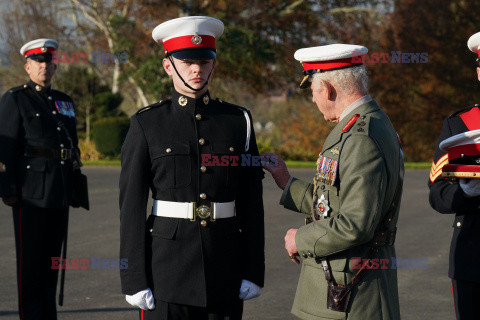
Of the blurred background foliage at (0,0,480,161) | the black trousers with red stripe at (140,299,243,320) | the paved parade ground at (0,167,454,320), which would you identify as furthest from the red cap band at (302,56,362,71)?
the blurred background foliage at (0,0,480,161)

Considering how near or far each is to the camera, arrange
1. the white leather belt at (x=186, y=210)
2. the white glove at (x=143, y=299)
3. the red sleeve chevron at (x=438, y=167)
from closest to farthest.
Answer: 1. the white glove at (x=143, y=299)
2. the white leather belt at (x=186, y=210)
3. the red sleeve chevron at (x=438, y=167)

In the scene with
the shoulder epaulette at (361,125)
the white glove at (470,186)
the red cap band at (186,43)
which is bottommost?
the white glove at (470,186)

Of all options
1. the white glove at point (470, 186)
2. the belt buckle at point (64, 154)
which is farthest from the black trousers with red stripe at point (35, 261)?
the white glove at point (470, 186)

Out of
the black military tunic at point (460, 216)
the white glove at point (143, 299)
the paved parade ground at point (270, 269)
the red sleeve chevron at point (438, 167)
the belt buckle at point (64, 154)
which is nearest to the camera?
the white glove at point (143, 299)

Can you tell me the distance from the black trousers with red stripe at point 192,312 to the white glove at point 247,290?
0.04 metres

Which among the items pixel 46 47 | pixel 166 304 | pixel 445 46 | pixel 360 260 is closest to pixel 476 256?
pixel 360 260

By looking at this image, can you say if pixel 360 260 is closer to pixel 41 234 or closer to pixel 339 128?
pixel 339 128

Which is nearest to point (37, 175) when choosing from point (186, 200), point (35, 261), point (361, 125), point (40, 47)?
point (35, 261)

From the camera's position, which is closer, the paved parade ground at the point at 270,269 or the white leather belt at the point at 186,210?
the white leather belt at the point at 186,210

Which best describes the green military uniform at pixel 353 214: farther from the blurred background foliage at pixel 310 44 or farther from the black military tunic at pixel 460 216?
the blurred background foliage at pixel 310 44

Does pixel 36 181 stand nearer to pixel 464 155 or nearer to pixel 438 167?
pixel 438 167

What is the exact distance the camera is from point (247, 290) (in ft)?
12.2

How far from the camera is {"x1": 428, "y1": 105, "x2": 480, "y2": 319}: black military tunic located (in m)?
3.83

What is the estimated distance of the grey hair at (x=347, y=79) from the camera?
3.33 meters
